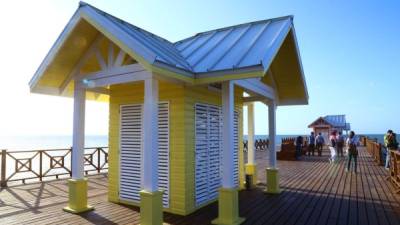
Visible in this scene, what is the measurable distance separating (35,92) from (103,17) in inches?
99.3

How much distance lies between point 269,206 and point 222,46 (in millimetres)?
3674

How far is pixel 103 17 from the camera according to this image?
5.44 meters

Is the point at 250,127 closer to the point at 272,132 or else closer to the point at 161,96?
the point at 272,132

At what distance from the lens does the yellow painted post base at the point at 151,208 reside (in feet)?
16.6

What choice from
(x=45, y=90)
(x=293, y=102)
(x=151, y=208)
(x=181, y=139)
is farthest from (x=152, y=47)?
(x=293, y=102)

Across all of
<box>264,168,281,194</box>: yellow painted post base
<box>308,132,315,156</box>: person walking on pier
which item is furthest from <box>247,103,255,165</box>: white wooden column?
<box>308,132,315,156</box>: person walking on pier

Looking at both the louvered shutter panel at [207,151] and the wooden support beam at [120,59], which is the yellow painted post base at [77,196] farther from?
the wooden support beam at [120,59]

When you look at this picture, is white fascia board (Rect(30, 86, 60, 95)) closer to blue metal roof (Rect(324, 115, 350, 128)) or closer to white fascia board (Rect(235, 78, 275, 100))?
white fascia board (Rect(235, 78, 275, 100))

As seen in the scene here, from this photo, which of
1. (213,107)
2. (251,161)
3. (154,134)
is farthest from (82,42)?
(251,161)

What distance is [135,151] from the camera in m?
6.91

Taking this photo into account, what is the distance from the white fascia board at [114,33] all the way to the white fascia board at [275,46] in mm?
1878

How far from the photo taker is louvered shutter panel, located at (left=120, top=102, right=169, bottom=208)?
Answer: 21.7ft

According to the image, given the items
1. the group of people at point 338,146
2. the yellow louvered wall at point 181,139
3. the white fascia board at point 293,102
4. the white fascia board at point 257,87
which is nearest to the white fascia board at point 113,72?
the yellow louvered wall at point 181,139

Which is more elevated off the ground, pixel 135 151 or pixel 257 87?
pixel 257 87
